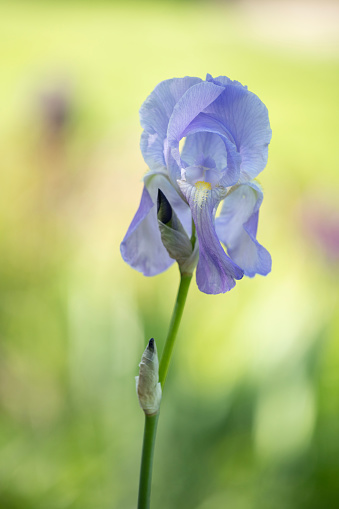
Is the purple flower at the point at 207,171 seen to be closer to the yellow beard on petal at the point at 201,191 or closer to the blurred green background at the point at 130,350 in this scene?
the yellow beard on petal at the point at 201,191

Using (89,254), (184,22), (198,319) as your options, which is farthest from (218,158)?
(184,22)

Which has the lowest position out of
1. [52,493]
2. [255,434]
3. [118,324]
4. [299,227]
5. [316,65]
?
[52,493]

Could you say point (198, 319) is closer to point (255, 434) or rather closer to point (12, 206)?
point (255, 434)

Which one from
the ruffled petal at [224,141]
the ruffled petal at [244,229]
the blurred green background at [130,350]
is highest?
the ruffled petal at [224,141]

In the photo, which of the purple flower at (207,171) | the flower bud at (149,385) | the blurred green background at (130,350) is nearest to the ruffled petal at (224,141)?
the purple flower at (207,171)

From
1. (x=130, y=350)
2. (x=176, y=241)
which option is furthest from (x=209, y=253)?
(x=130, y=350)
